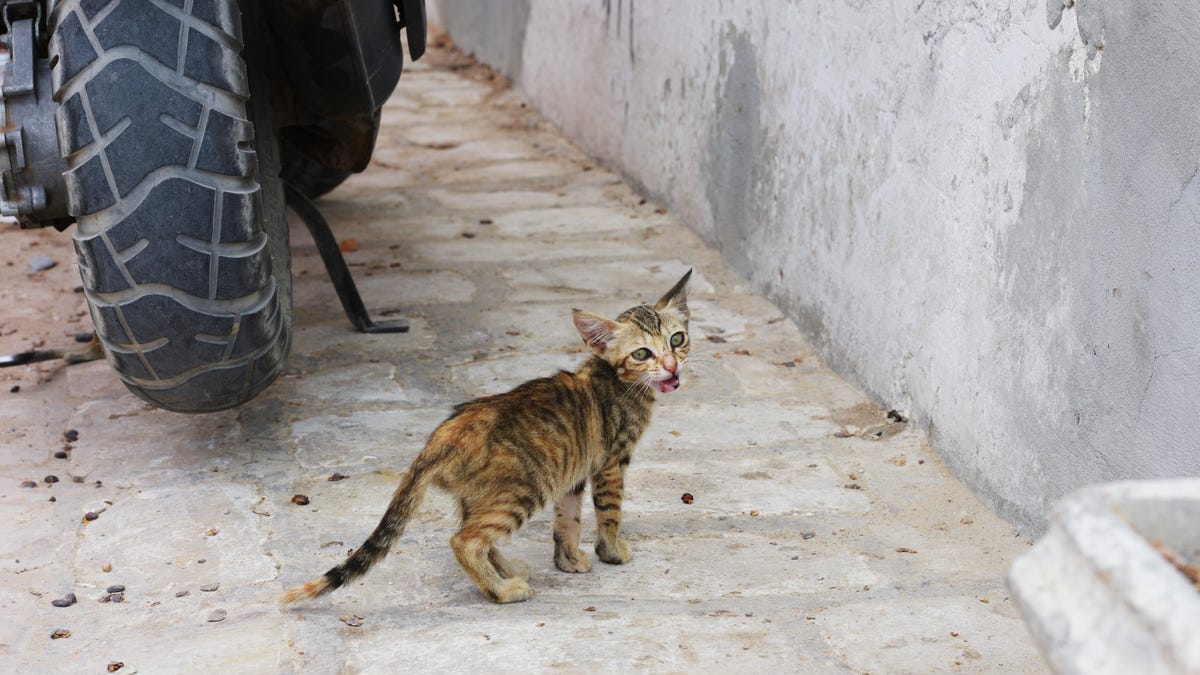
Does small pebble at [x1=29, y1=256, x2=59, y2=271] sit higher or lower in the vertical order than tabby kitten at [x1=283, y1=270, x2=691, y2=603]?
lower

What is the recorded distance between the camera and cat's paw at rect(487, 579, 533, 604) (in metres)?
2.68

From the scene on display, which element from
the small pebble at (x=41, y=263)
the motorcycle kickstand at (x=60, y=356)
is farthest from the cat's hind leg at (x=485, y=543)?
the small pebble at (x=41, y=263)

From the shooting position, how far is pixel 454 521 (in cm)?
310

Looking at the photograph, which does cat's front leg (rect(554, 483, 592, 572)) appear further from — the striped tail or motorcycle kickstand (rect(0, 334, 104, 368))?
motorcycle kickstand (rect(0, 334, 104, 368))

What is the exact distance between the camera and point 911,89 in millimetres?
3572

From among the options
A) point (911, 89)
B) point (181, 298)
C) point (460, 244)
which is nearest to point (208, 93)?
point (181, 298)

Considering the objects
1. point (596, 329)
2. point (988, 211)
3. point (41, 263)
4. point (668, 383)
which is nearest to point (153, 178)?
point (596, 329)

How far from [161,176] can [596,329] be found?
105 cm

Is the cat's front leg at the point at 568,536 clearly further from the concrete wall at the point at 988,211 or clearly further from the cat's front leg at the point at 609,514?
the concrete wall at the point at 988,211

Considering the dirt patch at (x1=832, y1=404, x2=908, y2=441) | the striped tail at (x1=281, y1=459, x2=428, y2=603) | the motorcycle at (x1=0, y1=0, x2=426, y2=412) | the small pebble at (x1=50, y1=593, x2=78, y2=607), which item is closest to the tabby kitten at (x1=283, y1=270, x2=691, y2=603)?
the striped tail at (x1=281, y1=459, x2=428, y2=603)

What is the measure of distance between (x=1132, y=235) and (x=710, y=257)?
2.85 m

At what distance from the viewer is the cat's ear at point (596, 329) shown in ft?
9.77

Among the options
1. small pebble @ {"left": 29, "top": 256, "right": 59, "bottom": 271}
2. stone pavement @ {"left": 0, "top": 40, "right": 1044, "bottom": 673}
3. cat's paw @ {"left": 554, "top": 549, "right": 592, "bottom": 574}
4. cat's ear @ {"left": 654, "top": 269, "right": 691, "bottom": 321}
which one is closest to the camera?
stone pavement @ {"left": 0, "top": 40, "right": 1044, "bottom": 673}

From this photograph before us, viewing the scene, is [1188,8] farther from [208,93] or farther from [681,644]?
[208,93]
